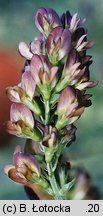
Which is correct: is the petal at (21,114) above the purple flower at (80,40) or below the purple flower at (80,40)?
below

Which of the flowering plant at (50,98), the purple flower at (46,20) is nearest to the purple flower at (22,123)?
the flowering plant at (50,98)

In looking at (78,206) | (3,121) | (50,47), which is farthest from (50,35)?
(78,206)

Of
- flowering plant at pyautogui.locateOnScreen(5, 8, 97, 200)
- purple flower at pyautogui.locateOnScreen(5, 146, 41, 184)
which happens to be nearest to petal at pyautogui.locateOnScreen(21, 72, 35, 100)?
flowering plant at pyautogui.locateOnScreen(5, 8, 97, 200)

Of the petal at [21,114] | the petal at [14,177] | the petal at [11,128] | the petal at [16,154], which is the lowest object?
the petal at [14,177]

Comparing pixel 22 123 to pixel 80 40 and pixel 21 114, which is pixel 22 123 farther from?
pixel 80 40

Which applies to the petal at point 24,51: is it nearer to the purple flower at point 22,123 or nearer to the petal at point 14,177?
the purple flower at point 22,123

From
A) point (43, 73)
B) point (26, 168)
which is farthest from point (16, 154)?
point (43, 73)
